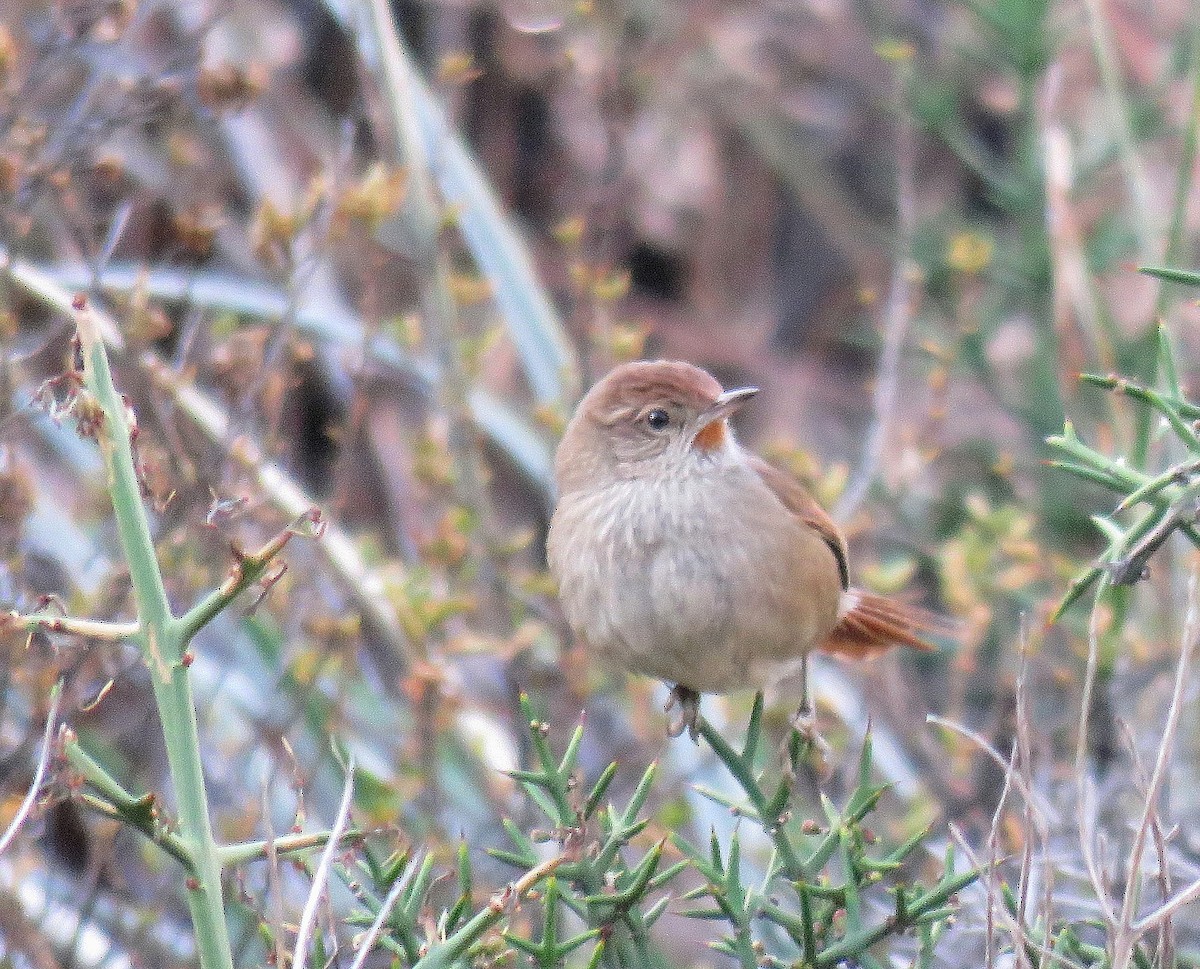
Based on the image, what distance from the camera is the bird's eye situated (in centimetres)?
363

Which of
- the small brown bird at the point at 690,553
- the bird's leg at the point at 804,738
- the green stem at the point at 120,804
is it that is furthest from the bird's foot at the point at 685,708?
the green stem at the point at 120,804

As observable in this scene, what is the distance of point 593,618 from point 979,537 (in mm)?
1747

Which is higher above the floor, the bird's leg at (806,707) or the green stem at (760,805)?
the green stem at (760,805)

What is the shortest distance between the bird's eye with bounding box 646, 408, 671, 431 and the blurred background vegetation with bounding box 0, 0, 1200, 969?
0.69 metres

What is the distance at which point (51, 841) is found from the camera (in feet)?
15.6

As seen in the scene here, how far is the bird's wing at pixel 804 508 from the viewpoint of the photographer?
3598 mm

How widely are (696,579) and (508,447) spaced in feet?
5.83

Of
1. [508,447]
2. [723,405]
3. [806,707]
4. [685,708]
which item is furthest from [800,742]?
[508,447]

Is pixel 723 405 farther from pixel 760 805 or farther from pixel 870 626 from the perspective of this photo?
pixel 760 805

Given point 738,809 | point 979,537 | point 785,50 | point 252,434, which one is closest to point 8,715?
point 252,434

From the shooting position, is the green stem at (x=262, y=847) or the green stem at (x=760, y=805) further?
the green stem at (x=760, y=805)

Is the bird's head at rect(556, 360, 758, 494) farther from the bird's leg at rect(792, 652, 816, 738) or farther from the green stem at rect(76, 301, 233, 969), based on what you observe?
the green stem at rect(76, 301, 233, 969)

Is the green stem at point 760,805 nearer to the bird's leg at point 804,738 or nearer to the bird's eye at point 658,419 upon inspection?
the bird's leg at point 804,738

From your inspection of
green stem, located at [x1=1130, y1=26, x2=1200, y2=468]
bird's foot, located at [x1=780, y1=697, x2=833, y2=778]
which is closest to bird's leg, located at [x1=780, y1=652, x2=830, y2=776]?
bird's foot, located at [x1=780, y1=697, x2=833, y2=778]
